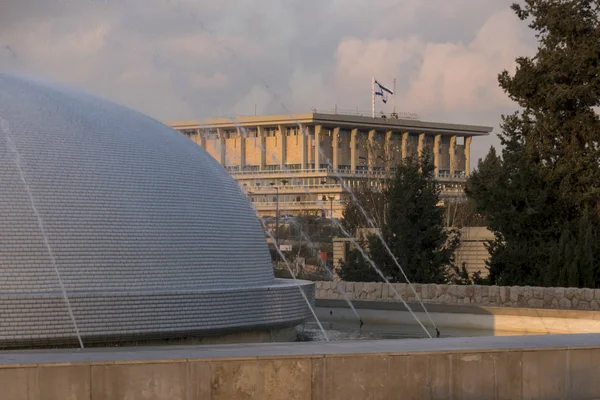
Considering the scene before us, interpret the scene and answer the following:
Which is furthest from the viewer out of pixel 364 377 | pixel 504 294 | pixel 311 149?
pixel 311 149

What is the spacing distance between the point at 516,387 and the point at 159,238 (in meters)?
8.19

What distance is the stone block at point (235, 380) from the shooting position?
1348 centimetres

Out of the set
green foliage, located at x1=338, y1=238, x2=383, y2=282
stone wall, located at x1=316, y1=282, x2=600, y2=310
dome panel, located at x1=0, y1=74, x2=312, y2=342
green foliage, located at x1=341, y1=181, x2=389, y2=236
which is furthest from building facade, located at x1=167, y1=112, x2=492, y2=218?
dome panel, located at x1=0, y1=74, x2=312, y2=342

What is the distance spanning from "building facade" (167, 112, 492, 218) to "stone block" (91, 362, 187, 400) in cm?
6681

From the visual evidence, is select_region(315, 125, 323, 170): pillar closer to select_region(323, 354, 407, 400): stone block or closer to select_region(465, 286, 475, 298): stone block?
select_region(465, 286, 475, 298): stone block

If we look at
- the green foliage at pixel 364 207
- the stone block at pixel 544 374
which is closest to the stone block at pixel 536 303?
the stone block at pixel 544 374

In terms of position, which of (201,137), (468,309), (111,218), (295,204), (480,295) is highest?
(201,137)

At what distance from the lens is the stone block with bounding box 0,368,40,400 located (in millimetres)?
12695

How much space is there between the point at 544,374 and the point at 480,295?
52.1 ft

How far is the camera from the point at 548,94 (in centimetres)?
3712

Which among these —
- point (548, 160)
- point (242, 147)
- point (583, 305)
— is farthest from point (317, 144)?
point (583, 305)

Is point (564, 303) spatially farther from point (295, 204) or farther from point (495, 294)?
point (295, 204)

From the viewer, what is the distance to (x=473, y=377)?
14352 mm

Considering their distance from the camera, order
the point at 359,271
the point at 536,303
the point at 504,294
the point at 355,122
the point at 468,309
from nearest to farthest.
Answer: the point at 468,309, the point at 536,303, the point at 504,294, the point at 359,271, the point at 355,122
